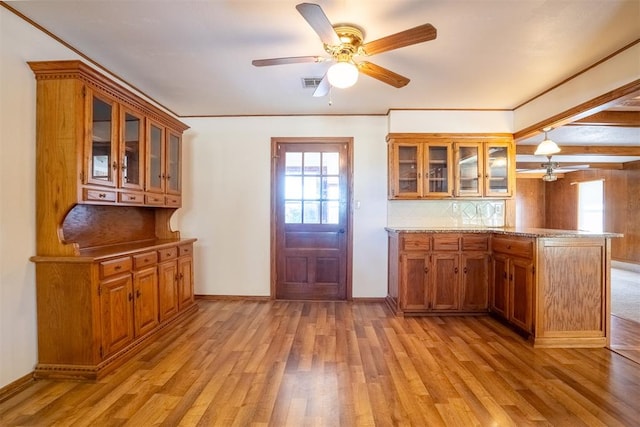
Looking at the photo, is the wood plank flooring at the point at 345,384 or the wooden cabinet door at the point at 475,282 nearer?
the wood plank flooring at the point at 345,384

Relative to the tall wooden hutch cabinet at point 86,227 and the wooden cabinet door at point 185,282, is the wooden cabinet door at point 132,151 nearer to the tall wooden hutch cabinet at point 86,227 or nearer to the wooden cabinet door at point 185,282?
the tall wooden hutch cabinet at point 86,227

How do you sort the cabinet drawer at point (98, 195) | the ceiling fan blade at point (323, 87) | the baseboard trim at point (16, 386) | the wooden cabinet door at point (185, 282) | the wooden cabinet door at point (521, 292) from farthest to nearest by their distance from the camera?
the wooden cabinet door at point (185, 282)
the wooden cabinet door at point (521, 292)
the ceiling fan blade at point (323, 87)
the cabinet drawer at point (98, 195)
the baseboard trim at point (16, 386)

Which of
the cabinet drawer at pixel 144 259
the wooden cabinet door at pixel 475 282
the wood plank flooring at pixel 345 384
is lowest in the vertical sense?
the wood plank flooring at pixel 345 384

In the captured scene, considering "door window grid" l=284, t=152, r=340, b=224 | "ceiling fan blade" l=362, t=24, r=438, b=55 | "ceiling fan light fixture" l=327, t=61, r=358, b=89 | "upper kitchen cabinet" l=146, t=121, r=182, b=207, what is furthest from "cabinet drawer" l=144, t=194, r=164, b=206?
"ceiling fan blade" l=362, t=24, r=438, b=55

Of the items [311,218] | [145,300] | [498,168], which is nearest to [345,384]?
[145,300]

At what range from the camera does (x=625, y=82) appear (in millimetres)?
2580

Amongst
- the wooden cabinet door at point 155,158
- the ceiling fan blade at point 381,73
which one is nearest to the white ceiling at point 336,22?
the ceiling fan blade at point 381,73

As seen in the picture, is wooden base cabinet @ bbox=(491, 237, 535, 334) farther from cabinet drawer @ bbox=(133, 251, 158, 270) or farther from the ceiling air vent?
cabinet drawer @ bbox=(133, 251, 158, 270)

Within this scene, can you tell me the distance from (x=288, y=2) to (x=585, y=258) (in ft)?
10.3

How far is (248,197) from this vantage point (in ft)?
14.3

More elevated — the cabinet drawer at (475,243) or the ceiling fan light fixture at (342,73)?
the ceiling fan light fixture at (342,73)

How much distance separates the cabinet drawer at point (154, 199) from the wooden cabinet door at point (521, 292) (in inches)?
141

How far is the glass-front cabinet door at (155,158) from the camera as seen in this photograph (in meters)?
3.12

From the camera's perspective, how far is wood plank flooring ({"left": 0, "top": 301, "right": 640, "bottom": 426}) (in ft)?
6.16
